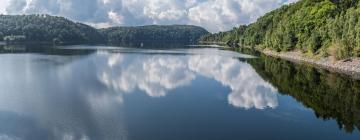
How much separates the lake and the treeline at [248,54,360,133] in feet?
0.29

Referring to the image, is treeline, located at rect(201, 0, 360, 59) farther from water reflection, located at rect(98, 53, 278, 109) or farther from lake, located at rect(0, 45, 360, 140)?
water reflection, located at rect(98, 53, 278, 109)

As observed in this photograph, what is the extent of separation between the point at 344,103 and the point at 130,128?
70.8ft

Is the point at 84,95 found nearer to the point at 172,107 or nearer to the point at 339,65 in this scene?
the point at 172,107

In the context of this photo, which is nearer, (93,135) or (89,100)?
(93,135)

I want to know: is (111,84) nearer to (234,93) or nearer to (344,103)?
(234,93)

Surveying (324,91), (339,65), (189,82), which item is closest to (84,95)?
(189,82)

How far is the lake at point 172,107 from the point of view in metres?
26.0

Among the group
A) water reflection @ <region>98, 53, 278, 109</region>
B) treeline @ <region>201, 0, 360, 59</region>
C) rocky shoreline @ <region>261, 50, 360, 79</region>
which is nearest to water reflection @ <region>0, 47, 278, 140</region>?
water reflection @ <region>98, 53, 278, 109</region>

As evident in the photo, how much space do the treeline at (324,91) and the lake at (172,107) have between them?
88 millimetres

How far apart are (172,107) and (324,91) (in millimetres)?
19225

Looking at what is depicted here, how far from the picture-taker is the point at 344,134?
88.5 ft

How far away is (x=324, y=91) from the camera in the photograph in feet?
144

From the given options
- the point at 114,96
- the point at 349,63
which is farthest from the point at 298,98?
the point at 349,63

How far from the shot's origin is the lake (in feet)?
85.1
